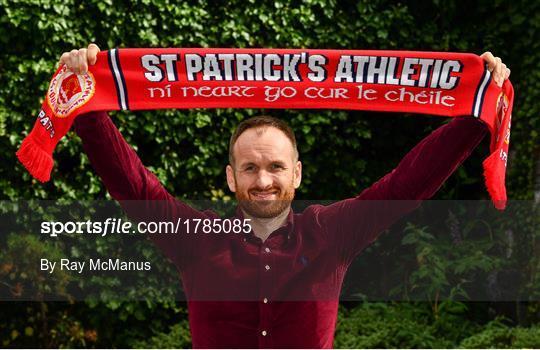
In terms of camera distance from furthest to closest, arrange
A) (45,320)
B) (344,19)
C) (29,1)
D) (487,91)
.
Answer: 1. (344,19)
2. (45,320)
3. (29,1)
4. (487,91)

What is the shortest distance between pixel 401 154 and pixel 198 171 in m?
2.14

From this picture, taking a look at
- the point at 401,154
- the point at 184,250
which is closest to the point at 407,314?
the point at 401,154

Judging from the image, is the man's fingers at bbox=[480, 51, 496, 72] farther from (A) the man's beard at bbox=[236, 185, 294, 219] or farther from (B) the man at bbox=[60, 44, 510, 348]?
(A) the man's beard at bbox=[236, 185, 294, 219]

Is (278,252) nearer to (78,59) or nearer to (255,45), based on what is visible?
(78,59)

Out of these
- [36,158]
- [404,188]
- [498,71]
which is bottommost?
[404,188]

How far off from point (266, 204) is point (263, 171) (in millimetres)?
136

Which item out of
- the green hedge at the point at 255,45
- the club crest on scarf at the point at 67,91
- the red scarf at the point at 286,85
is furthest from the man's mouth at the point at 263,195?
the green hedge at the point at 255,45

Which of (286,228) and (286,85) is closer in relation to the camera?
(286,228)

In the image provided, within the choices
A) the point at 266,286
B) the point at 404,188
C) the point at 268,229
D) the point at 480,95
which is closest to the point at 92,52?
the point at 268,229

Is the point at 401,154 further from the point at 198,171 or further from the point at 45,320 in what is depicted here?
the point at 45,320

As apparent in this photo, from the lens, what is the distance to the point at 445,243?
26.9 ft

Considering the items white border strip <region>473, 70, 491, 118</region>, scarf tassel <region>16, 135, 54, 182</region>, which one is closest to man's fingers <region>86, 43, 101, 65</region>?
scarf tassel <region>16, 135, 54, 182</region>

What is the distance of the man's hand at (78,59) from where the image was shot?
359 centimetres

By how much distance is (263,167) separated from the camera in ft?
11.2
